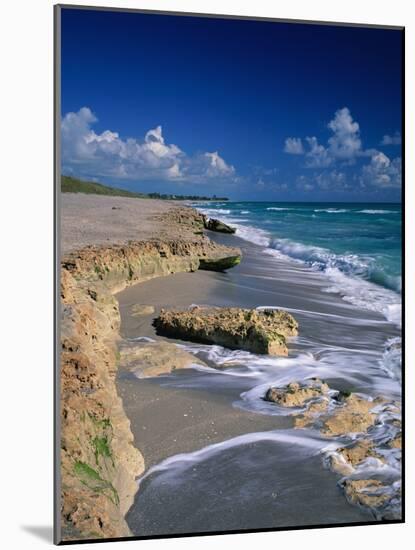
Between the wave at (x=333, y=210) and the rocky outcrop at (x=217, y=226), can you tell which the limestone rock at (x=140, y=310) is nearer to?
the rocky outcrop at (x=217, y=226)

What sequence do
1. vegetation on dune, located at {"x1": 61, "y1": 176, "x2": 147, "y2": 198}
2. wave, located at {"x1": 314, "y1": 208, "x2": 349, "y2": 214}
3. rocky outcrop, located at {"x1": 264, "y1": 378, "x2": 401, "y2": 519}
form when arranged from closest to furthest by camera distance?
vegetation on dune, located at {"x1": 61, "y1": 176, "x2": 147, "y2": 198} < rocky outcrop, located at {"x1": 264, "y1": 378, "x2": 401, "y2": 519} < wave, located at {"x1": 314, "y1": 208, "x2": 349, "y2": 214}

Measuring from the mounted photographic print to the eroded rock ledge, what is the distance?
0.4 inches

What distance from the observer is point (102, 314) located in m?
4.77

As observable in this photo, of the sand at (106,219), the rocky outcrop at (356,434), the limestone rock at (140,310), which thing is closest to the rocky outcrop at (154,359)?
the limestone rock at (140,310)

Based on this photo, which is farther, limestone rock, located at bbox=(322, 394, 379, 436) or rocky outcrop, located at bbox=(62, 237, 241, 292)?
limestone rock, located at bbox=(322, 394, 379, 436)

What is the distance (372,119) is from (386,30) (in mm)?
551

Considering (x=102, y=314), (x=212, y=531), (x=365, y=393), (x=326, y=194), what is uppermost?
(x=326, y=194)

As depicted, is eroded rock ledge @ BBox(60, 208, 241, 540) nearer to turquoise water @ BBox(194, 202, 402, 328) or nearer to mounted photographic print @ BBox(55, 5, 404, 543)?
mounted photographic print @ BBox(55, 5, 404, 543)

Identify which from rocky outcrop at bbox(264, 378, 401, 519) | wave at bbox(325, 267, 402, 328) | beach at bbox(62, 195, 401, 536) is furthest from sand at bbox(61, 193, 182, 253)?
rocky outcrop at bbox(264, 378, 401, 519)

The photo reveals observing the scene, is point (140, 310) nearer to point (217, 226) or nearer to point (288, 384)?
point (217, 226)

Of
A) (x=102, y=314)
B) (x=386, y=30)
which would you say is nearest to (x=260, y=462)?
(x=102, y=314)

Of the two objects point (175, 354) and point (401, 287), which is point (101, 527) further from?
point (401, 287)

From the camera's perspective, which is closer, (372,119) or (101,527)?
(101,527)

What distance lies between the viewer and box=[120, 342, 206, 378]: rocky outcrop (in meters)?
4.76
